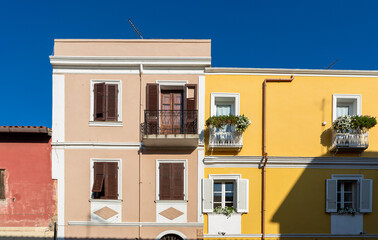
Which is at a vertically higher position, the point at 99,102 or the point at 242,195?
the point at 99,102

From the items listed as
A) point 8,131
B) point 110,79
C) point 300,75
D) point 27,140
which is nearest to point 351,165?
point 300,75

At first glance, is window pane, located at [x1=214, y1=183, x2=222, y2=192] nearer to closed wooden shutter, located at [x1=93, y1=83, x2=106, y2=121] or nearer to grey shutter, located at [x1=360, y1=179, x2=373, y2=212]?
closed wooden shutter, located at [x1=93, y1=83, x2=106, y2=121]

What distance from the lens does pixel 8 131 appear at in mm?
9039

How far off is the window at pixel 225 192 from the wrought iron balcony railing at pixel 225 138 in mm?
1197

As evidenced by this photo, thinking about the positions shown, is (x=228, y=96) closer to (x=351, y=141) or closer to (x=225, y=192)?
(x=225, y=192)

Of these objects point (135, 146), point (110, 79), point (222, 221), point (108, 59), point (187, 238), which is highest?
point (108, 59)

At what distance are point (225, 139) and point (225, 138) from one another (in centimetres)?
4

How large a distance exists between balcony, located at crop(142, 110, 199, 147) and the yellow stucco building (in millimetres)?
807

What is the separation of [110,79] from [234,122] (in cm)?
502

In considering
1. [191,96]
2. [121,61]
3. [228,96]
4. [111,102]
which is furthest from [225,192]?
[121,61]

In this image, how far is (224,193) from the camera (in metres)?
9.48

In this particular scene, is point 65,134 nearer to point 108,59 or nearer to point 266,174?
point 108,59

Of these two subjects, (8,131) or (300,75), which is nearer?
(8,131)

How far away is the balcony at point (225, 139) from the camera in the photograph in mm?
9062
